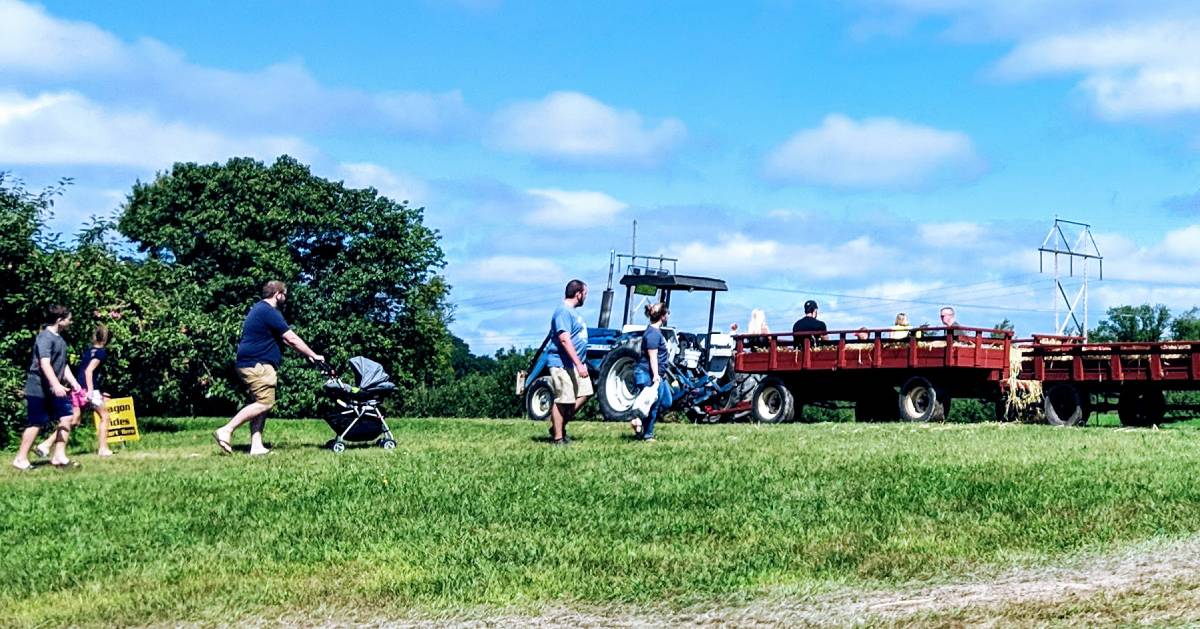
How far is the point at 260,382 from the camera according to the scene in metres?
15.6

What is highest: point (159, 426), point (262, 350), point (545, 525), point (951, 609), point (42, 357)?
point (262, 350)

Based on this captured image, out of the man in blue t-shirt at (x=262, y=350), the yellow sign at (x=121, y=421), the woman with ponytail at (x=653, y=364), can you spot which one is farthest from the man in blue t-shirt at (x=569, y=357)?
the yellow sign at (x=121, y=421)

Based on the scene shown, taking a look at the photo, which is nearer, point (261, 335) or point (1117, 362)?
point (261, 335)

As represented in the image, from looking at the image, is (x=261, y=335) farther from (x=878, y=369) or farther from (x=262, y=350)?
(x=878, y=369)

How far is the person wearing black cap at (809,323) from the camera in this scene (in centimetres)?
2553

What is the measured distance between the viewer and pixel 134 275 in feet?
101

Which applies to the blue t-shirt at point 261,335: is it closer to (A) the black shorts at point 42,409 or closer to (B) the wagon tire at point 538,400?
(A) the black shorts at point 42,409

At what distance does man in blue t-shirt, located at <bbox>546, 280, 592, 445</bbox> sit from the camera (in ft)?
53.6

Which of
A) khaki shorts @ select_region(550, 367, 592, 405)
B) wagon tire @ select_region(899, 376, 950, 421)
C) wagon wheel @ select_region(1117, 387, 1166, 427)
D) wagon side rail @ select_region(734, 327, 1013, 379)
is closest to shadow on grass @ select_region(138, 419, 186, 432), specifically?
wagon side rail @ select_region(734, 327, 1013, 379)

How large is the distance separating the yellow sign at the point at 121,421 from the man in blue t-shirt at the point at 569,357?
24.3 feet

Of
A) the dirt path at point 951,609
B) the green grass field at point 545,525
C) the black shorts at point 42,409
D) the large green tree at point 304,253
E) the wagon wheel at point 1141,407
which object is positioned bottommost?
the dirt path at point 951,609

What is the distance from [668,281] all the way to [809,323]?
2950 mm

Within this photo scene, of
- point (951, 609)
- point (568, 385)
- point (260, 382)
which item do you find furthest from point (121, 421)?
point (951, 609)

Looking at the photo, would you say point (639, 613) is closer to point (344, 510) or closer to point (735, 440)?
point (344, 510)
